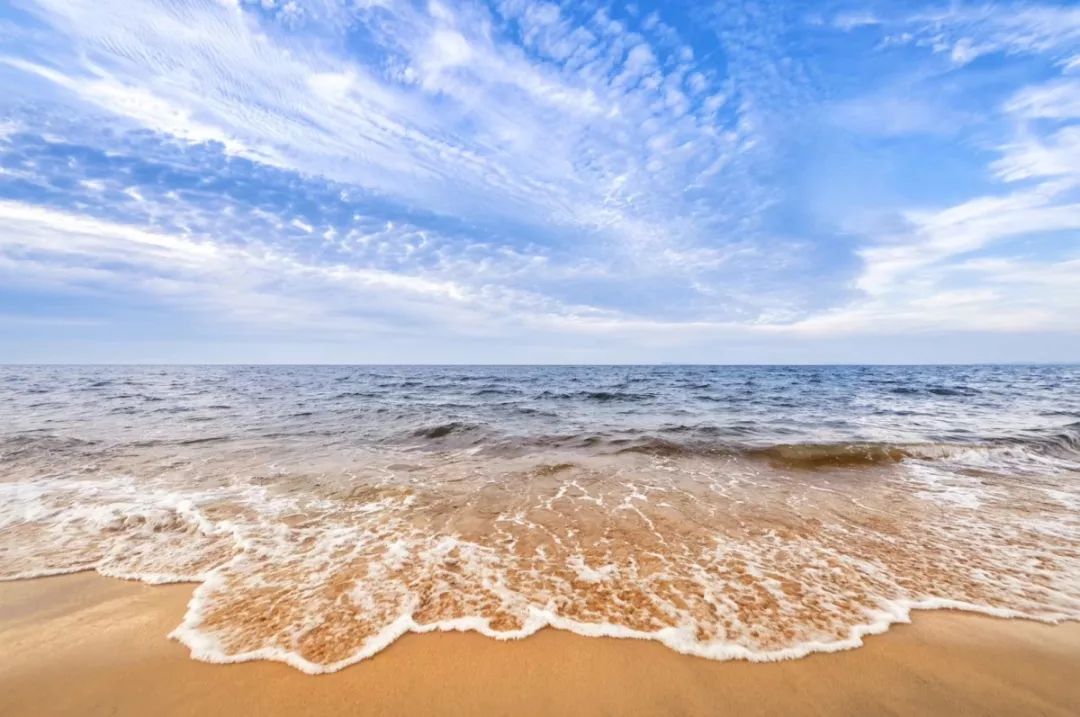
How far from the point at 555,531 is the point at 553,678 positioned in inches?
110

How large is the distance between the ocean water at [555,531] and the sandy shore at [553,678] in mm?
167

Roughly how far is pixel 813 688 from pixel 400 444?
34.8 ft

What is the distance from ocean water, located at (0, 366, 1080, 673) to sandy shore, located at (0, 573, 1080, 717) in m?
0.17

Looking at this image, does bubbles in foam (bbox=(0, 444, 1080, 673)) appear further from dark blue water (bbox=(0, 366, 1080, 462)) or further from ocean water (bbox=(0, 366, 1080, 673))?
dark blue water (bbox=(0, 366, 1080, 462))

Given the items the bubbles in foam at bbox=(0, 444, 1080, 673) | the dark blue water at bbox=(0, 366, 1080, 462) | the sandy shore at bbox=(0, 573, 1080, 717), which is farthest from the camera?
the dark blue water at bbox=(0, 366, 1080, 462)

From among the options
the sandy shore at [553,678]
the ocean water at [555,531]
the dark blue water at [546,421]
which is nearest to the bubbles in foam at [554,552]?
the ocean water at [555,531]

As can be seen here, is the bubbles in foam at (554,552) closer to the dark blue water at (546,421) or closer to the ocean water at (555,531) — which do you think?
the ocean water at (555,531)

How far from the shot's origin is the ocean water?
3.76 meters

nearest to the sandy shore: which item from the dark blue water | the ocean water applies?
the ocean water

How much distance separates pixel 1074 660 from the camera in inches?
126

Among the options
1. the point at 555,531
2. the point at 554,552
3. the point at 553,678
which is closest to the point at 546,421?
the point at 555,531

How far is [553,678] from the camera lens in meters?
3.05

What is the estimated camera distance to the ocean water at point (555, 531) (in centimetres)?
376

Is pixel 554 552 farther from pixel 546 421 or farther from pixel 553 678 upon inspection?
pixel 546 421
